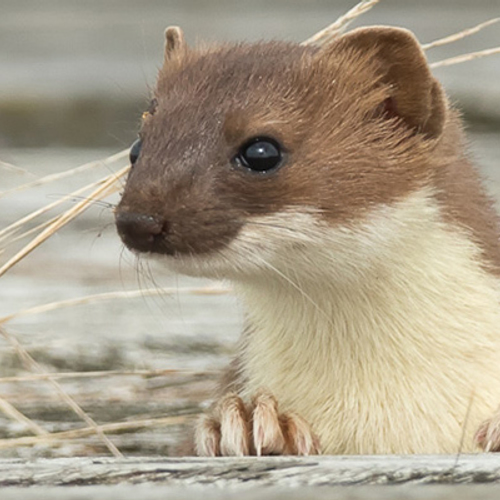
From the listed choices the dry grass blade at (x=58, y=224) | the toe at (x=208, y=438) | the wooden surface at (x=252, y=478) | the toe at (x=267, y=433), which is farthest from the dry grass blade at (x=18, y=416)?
the wooden surface at (x=252, y=478)

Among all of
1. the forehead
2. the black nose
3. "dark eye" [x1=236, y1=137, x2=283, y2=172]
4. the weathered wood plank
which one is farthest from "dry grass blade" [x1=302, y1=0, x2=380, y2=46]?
the weathered wood plank

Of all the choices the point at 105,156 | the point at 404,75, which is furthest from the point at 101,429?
the point at 105,156

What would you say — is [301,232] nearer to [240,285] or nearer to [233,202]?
[233,202]

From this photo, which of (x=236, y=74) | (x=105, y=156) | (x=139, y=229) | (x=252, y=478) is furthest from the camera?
(x=105, y=156)

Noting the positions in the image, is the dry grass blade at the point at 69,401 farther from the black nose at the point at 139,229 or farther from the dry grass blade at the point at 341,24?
the dry grass blade at the point at 341,24

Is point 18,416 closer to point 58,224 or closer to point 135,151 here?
point 58,224

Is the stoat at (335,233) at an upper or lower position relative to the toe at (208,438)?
upper

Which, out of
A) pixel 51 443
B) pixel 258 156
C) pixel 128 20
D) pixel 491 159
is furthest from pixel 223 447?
pixel 128 20
